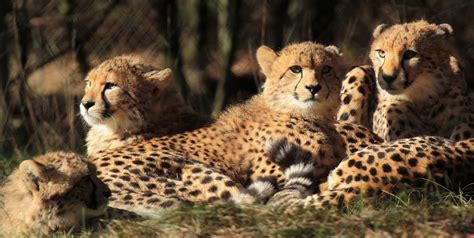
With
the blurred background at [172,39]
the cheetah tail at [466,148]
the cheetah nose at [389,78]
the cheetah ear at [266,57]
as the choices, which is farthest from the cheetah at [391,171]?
the blurred background at [172,39]

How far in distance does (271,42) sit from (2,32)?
6.35ft

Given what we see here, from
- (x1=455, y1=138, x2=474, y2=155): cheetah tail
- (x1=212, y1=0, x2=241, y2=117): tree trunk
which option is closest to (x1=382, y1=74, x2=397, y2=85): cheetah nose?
(x1=455, y1=138, x2=474, y2=155): cheetah tail

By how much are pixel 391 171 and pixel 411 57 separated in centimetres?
115

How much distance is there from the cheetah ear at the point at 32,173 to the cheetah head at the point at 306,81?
67.5 inches

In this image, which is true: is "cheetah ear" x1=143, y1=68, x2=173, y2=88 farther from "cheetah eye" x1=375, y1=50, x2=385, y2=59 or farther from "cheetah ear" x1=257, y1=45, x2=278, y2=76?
→ "cheetah eye" x1=375, y1=50, x2=385, y2=59

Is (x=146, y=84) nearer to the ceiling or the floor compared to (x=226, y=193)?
nearer to the ceiling

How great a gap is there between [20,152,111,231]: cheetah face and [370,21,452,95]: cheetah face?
82.5 inches

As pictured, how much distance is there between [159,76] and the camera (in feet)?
20.6

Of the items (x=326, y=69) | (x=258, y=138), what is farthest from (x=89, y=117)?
(x=326, y=69)

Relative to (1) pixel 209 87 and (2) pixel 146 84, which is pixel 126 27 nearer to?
(1) pixel 209 87

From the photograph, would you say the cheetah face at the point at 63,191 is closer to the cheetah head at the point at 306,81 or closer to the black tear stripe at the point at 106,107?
the black tear stripe at the point at 106,107

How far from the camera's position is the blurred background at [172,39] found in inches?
329

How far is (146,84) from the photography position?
244 inches

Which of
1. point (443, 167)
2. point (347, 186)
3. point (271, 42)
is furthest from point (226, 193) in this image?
point (271, 42)
